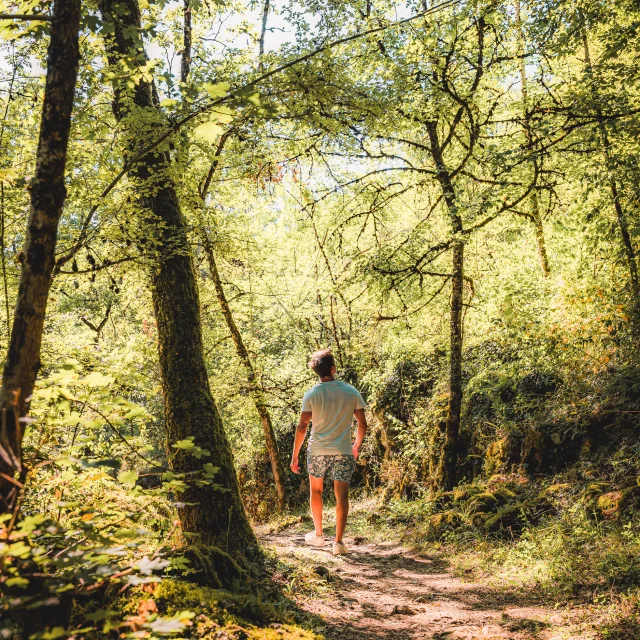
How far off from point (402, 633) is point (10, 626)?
9.44 ft

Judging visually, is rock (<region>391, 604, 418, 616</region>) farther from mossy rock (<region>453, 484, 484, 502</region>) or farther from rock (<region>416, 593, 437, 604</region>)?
mossy rock (<region>453, 484, 484, 502</region>)

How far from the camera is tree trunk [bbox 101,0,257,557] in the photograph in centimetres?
427

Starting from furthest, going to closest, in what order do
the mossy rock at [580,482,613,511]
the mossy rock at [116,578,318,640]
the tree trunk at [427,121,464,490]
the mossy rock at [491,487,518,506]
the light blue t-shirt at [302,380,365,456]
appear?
the tree trunk at [427,121,464,490] < the mossy rock at [491,487,518,506] < the light blue t-shirt at [302,380,365,456] < the mossy rock at [580,482,613,511] < the mossy rock at [116,578,318,640]

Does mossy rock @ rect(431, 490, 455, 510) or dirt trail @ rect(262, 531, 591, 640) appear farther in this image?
mossy rock @ rect(431, 490, 455, 510)

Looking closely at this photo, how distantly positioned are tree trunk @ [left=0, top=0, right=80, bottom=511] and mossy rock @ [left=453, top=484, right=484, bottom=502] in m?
6.00

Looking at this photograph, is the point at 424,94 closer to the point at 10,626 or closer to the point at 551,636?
the point at 551,636

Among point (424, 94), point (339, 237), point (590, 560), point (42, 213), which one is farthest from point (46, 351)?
point (590, 560)

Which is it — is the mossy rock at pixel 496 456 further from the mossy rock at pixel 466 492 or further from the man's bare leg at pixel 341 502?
the man's bare leg at pixel 341 502

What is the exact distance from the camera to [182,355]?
15.6ft

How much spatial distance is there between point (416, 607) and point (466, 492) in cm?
292

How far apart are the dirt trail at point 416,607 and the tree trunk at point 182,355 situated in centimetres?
80

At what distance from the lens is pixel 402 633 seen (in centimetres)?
350

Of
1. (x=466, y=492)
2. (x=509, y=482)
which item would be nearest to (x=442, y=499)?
(x=466, y=492)

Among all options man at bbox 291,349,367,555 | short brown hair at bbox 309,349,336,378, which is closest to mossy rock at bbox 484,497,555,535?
man at bbox 291,349,367,555
